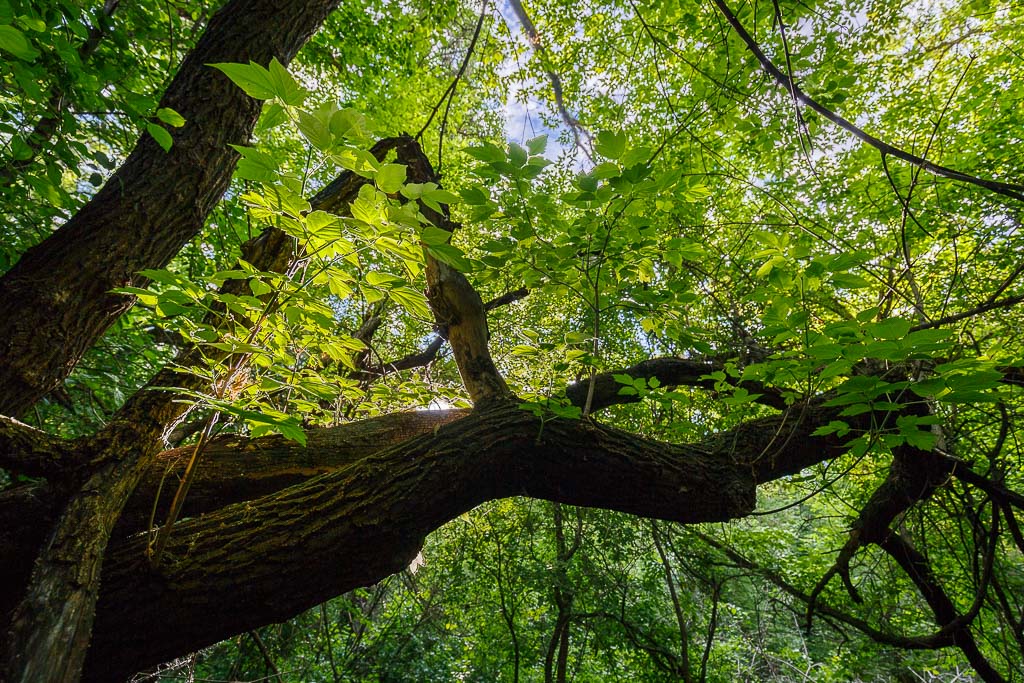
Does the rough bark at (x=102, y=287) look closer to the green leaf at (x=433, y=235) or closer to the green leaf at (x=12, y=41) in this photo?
the green leaf at (x=12, y=41)

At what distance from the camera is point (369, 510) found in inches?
66.4

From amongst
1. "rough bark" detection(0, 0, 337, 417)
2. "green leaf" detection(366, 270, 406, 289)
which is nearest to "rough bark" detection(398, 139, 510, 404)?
"rough bark" detection(0, 0, 337, 417)

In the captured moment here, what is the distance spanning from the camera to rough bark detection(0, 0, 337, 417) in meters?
1.46

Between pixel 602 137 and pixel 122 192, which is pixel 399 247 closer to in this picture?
pixel 602 137

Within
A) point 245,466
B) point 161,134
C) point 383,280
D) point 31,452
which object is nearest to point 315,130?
point 383,280

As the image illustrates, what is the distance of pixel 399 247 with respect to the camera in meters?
1.03

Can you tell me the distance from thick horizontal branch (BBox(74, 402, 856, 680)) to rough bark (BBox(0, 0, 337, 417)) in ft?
2.36

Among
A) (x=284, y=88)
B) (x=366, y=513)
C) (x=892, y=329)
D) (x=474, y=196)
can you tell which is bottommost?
(x=366, y=513)

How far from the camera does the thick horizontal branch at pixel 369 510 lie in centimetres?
145

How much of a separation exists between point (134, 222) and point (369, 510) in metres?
1.38

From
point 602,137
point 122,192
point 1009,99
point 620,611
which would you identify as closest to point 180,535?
point 122,192

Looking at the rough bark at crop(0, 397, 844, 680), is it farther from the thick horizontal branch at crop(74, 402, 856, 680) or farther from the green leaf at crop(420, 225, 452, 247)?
the green leaf at crop(420, 225, 452, 247)

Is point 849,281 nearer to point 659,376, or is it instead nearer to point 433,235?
point 433,235

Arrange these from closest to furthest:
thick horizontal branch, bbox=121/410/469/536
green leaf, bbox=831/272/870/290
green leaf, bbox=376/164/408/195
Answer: green leaf, bbox=376/164/408/195, green leaf, bbox=831/272/870/290, thick horizontal branch, bbox=121/410/469/536
